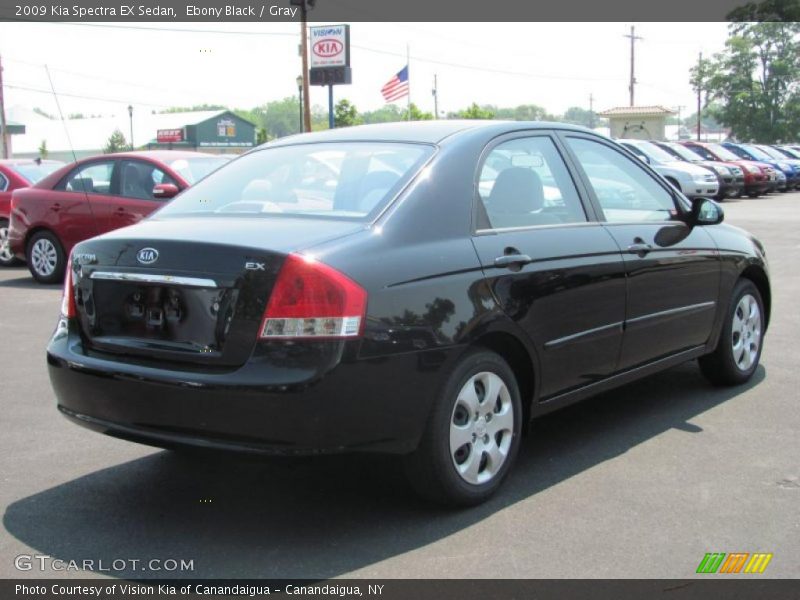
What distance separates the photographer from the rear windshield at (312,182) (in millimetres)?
4145

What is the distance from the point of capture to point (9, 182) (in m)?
14.0

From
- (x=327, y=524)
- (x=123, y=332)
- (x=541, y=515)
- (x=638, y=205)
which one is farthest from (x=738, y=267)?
(x=123, y=332)

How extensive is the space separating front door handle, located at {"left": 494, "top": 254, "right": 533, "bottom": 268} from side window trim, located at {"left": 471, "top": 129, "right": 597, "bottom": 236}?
0.13m

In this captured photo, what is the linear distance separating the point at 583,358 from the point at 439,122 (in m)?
1.40

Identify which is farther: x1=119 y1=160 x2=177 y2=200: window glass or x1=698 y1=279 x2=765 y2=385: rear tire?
x1=119 y1=160 x2=177 y2=200: window glass

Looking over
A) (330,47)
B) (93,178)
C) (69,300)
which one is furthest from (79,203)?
(330,47)

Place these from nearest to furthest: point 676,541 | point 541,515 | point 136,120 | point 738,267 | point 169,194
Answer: point 676,541
point 541,515
point 738,267
point 169,194
point 136,120

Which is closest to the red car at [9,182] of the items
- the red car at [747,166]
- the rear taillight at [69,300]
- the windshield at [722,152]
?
the rear taillight at [69,300]

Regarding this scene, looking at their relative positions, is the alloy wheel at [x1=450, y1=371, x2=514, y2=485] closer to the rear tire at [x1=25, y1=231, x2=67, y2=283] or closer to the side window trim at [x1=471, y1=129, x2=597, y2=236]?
the side window trim at [x1=471, y1=129, x2=597, y2=236]

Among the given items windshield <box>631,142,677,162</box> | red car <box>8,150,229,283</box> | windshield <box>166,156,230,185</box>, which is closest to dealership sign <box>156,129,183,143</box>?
windshield <box>631,142,677,162</box>

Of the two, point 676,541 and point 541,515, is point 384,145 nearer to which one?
point 541,515

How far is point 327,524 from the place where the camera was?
3922mm

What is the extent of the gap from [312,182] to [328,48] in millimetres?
31486
